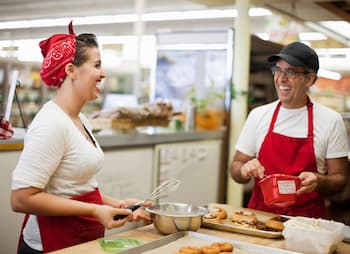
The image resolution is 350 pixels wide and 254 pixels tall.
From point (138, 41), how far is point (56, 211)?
319cm

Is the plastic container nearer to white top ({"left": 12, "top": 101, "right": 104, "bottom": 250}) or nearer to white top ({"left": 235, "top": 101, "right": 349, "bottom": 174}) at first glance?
white top ({"left": 235, "top": 101, "right": 349, "bottom": 174})

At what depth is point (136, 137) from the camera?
3119 mm

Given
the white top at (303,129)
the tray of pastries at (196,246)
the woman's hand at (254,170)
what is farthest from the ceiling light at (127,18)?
the tray of pastries at (196,246)

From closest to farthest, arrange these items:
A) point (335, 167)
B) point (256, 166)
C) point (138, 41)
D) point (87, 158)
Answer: point (87, 158) → point (256, 166) → point (335, 167) → point (138, 41)

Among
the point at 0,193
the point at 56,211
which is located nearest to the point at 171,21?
the point at 0,193

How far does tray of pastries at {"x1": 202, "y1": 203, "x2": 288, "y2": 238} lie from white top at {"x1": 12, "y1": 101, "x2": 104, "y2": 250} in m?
0.48

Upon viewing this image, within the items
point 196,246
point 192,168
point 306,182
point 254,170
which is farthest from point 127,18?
point 196,246

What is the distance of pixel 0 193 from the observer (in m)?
2.11

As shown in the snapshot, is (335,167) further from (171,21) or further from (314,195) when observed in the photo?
(171,21)

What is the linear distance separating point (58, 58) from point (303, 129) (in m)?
1.12

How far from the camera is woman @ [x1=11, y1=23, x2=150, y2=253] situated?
4.76 feet

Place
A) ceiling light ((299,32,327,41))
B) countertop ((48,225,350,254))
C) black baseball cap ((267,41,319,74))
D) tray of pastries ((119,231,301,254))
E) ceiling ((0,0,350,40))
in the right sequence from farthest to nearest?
1. ceiling light ((299,32,327,41))
2. ceiling ((0,0,350,40))
3. black baseball cap ((267,41,319,74))
4. countertop ((48,225,350,254))
5. tray of pastries ((119,231,301,254))

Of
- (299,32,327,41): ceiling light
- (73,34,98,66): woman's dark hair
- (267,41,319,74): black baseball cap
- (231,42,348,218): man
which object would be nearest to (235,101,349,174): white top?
(231,42,348,218): man

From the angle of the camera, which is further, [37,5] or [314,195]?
[37,5]
